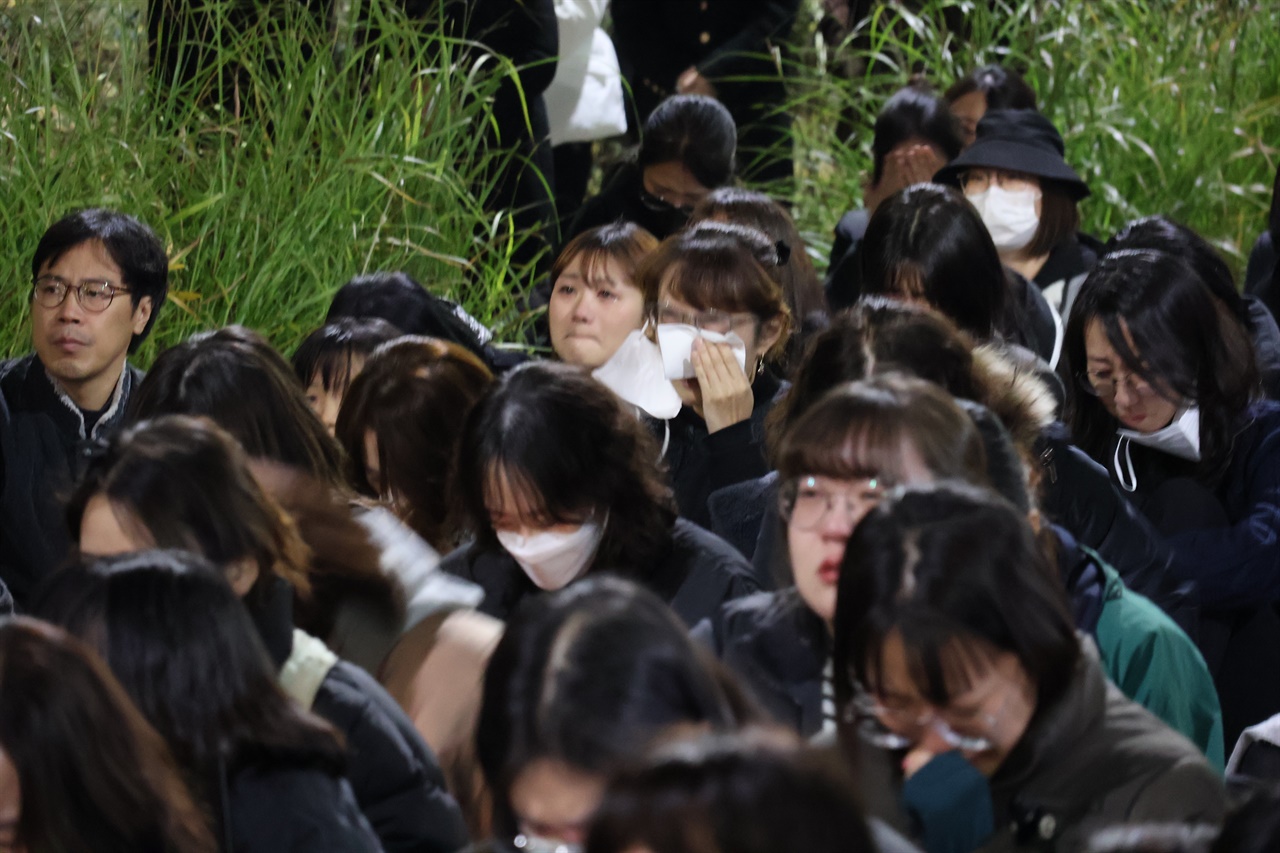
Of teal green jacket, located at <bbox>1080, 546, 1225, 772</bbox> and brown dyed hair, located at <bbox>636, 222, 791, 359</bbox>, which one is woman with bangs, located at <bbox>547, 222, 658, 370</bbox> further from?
teal green jacket, located at <bbox>1080, 546, 1225, 772</bbox>

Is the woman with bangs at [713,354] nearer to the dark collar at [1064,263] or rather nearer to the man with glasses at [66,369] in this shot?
the man with glasses at [66,369]

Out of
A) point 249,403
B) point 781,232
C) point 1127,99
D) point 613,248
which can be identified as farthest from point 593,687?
point 1127,99

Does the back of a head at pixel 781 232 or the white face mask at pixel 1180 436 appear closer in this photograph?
the white face mask at pixel 1180 436

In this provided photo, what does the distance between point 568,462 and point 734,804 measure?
1625 millimetres

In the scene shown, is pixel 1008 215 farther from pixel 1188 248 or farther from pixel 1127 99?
pixel 1127 99

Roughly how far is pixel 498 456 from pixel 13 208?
2542 mm

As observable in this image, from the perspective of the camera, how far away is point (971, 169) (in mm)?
5992

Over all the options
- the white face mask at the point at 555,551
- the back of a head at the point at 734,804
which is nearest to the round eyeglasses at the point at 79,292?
the white face mask at the point at 555,551

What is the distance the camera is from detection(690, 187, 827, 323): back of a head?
16.9 ft

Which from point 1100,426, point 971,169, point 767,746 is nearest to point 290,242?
point 971,169

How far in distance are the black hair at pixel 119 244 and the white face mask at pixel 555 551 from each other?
5.92 feet

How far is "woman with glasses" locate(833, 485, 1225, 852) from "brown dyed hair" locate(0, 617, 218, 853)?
81 cm

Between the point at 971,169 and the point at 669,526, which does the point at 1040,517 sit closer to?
the point at 669,526

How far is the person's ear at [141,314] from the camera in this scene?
15.6ft
